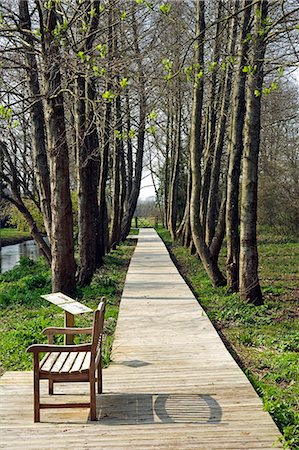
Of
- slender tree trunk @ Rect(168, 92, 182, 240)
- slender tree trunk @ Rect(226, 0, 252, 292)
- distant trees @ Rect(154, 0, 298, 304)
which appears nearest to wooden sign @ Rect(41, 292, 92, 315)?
distant trees @ Rect(154, 0, 298, 304)

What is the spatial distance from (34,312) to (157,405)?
527 centimetres

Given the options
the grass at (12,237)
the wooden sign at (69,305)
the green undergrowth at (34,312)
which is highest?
the wooden sign at (69,305)

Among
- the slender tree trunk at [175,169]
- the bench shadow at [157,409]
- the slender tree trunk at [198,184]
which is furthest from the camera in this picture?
the slender tree trunk at [175,169]

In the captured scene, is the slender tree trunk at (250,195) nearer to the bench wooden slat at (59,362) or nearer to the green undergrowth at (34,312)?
the green undergrowth at (34,312)

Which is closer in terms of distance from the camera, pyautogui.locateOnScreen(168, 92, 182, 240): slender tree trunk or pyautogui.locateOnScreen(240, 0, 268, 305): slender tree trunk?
pyautogui.locateOnScreen(240, 0, 268, 305): slender tree trunk

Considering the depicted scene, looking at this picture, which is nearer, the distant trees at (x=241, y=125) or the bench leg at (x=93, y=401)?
the bench leg at (x=93, y=401)

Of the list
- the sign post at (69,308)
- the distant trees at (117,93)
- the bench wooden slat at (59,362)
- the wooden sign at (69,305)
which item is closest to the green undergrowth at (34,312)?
the distant trees at (117,93)

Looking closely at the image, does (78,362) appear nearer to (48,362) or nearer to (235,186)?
(48,362)

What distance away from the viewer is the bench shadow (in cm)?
435

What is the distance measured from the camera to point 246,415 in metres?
4.38

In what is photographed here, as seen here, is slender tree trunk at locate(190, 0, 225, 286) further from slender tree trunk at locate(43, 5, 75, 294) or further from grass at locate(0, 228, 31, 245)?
grass at locate(0, 228, 31, 245)

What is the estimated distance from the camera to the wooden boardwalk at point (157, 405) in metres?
3.98

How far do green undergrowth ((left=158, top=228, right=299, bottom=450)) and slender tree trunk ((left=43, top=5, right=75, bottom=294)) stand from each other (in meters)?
2.64

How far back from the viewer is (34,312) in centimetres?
947
